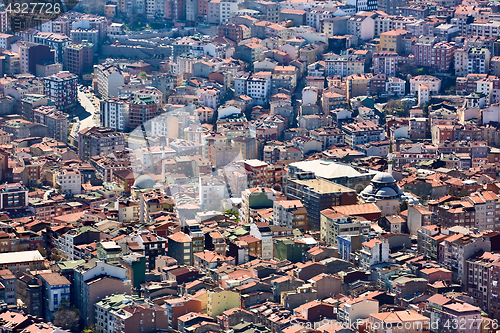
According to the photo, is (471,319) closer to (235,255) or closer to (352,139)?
(235,255)

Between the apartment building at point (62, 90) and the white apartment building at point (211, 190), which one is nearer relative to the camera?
the white apartment building at point (211, 190)

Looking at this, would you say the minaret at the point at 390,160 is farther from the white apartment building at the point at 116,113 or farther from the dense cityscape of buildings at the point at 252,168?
the white apartment building at the point at 116,113

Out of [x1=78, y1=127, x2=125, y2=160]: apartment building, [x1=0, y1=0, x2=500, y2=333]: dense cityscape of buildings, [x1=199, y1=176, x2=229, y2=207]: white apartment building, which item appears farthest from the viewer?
[x1=78, y1=127, x2=125, y2=160]: apartment building

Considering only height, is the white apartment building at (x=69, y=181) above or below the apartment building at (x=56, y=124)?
below

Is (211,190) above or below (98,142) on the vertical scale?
below

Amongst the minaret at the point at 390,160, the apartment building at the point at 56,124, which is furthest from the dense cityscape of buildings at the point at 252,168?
the minaret at the point at 390,160

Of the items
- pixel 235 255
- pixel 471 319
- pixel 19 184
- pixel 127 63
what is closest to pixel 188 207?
pixel 235 255

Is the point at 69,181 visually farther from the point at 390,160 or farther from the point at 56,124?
the point at 390,160

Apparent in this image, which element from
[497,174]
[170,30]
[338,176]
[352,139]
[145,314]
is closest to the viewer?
[145,314]

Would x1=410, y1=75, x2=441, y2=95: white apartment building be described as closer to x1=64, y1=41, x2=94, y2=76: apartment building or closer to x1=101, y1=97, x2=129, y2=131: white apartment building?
x1=101, y1=97, x2=129, y2=131: white apartment building

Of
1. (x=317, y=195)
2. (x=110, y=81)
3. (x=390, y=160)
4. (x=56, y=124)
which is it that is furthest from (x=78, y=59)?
(x=317, y=195)

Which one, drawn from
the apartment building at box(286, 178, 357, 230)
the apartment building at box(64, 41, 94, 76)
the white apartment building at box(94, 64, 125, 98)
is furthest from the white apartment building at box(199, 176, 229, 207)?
the apartment building at box(64, 41, 94, 76)
